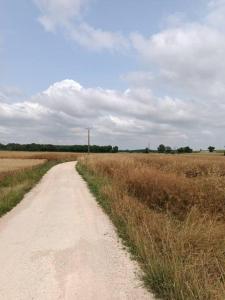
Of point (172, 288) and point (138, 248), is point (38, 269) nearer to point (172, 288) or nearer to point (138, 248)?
point (138, 248)

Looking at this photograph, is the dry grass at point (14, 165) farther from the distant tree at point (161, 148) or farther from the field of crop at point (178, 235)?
the distant tree at point (161, 148)

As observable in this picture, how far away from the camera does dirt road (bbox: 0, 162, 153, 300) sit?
17.8 feet

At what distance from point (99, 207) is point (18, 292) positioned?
831cm

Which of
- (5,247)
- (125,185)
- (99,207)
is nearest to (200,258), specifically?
(5,247)

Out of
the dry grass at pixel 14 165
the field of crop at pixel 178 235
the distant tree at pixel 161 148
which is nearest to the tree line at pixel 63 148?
the distant tree at pixel 161 148

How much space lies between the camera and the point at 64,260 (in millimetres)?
6980

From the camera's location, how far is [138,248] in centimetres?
714

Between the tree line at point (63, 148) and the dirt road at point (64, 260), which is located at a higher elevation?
the tree line at point (63, 148)

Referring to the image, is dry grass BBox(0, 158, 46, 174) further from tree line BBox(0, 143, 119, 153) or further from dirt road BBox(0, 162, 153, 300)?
tree line BBox(0, 143, 119, 153)

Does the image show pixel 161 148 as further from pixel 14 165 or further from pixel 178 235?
pixel 178 235

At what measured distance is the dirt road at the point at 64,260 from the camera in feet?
17.8

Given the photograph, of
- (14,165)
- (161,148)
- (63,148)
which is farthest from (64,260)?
(63,148)

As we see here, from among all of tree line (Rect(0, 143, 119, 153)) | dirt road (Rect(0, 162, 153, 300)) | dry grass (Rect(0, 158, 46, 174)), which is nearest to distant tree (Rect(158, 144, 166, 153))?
tree line (Rect(0, 143, 119, 153))

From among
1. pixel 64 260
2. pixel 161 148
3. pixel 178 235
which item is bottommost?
pixel 64 260
